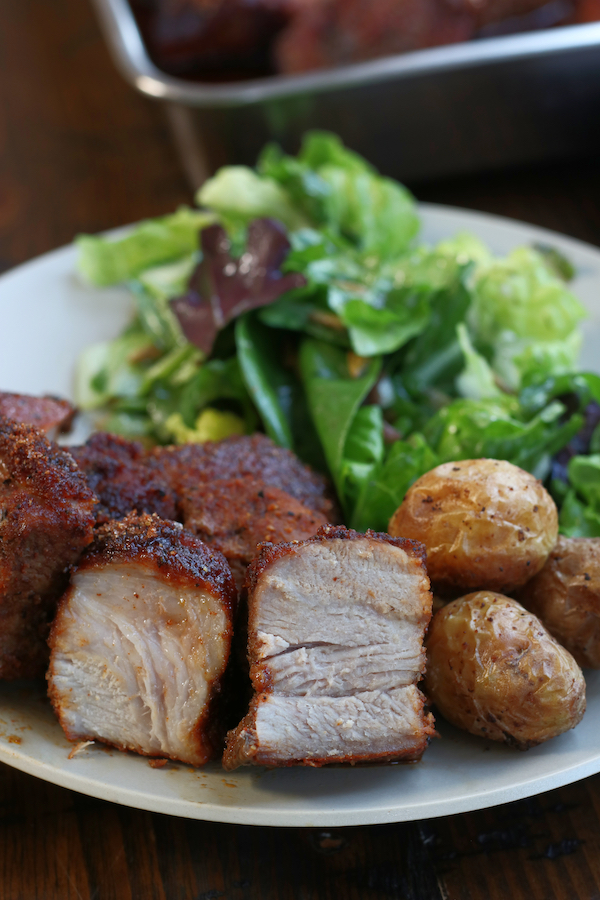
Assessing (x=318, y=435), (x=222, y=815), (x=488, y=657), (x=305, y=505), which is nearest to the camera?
(x=222, y=815)

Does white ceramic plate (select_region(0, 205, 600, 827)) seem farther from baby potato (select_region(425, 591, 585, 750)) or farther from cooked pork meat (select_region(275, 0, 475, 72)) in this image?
cooked pork meat (select_region(275, 0, 475, 72))

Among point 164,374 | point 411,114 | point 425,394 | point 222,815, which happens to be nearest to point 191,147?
point 411,114

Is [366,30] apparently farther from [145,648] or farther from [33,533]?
[145,648]

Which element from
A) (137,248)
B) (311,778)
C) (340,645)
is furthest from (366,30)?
(311,778)

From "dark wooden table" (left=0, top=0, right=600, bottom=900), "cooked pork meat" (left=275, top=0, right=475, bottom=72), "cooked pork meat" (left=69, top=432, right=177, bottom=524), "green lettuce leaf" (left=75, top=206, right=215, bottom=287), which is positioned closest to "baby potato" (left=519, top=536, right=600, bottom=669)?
"dark wooden table" (left=0, top=0, right=600, bottom=900)

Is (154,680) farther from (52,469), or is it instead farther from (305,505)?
(305,505)
